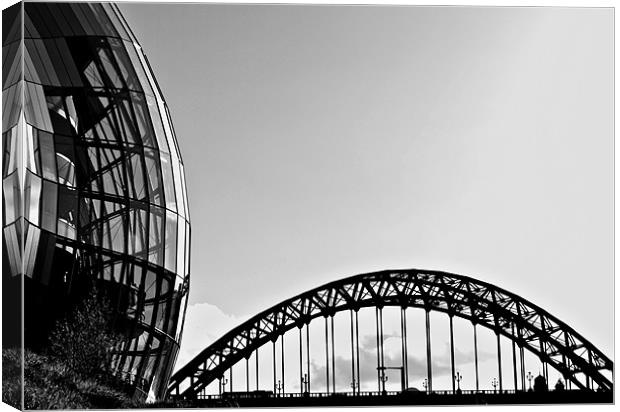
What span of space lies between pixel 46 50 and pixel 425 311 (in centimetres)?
1069

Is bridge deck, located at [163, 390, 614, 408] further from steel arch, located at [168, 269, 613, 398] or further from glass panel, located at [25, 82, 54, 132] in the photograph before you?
glass panel, located at [25, 82, 54, 132]

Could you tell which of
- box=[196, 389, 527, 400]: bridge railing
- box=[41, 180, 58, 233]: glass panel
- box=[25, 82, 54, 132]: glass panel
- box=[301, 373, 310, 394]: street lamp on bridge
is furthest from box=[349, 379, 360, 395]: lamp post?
box=[25, 82, 54, 132]: glass panel

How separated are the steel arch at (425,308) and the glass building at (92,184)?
3.65 feet

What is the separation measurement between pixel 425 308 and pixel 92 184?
9.01 meters

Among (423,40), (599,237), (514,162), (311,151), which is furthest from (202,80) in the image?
(599,237)

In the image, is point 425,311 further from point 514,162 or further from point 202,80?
point 202,80

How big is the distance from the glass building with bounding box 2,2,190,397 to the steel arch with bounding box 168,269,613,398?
3.65 feet

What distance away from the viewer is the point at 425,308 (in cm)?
3231

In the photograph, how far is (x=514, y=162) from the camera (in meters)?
28.7

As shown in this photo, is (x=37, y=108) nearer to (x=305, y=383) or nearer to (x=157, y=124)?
(x=157, y=124)

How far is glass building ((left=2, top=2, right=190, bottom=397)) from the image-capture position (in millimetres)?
26703

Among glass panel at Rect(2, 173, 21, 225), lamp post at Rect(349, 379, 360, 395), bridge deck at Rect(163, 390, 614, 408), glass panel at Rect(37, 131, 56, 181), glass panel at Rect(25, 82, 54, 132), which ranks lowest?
bridge deck at Rect(163, 390, 614, 408)

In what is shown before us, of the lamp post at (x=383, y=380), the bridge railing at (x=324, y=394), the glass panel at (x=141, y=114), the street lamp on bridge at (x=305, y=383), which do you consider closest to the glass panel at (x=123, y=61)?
the glass panel at (x=141, y=114)

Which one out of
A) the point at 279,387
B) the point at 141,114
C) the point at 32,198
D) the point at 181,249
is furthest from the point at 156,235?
the point at 279,387
